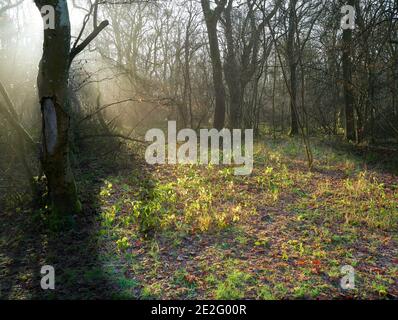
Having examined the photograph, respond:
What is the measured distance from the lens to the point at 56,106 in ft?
17.0

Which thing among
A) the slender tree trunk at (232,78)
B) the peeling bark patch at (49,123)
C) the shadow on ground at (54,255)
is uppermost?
the slender tree trunk at (232,78)

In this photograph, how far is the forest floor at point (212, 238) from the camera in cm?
395

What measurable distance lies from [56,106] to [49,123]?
Answer: 10.5 inches

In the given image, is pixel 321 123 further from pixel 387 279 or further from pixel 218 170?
pixel 387 279

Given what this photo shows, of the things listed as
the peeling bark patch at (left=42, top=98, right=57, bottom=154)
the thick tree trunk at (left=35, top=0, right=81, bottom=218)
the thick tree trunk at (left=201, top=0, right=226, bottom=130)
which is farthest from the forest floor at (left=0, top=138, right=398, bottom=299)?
the thick tree trunk at (left=201, top=0, right=226, bottom=130)

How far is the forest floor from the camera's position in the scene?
395cm

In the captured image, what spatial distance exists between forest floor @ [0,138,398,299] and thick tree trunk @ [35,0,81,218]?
1.65ft

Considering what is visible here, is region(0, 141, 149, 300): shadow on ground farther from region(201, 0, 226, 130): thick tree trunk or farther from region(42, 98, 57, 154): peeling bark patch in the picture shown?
region(201, 0, 226, 130): thick tree trunk

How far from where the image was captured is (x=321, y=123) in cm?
1473

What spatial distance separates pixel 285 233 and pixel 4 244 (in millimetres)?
3994

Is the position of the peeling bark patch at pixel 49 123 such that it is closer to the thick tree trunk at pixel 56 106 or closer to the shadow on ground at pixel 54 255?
the thick tree trunk at pixel 56 106

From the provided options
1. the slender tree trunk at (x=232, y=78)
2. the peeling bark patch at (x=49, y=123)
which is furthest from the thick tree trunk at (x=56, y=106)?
the slender tree trunk at (x=232, y=78)

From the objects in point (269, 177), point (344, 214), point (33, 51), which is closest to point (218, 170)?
point (269, 177)

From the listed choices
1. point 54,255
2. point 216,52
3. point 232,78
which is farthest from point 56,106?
point 232,78
